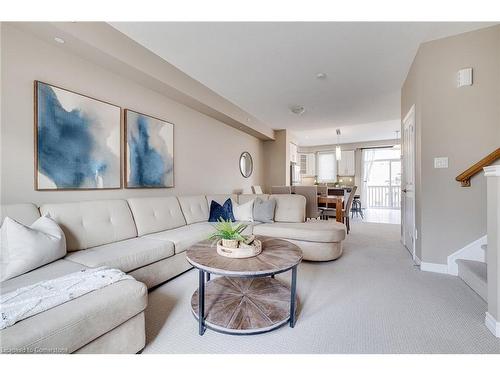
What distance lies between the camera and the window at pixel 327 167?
347 inches

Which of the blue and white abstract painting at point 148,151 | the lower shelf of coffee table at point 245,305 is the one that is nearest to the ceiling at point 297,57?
the blue and white abstract painting at point 148,151

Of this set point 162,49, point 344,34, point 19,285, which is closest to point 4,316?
point 19,285

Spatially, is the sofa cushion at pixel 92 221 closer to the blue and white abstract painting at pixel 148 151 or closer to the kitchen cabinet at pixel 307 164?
the blue and white abstract painting at pixel 148 151

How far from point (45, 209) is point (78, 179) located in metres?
0.52

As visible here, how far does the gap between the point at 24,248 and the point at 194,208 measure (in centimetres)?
200

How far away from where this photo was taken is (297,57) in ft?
8.93

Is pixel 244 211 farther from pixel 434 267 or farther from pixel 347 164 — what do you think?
pixel 347 164

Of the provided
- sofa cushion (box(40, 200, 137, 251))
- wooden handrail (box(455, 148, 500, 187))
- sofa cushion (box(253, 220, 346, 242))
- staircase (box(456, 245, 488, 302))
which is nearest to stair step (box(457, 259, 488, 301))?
staircase (box(456, 245, 488, 302))

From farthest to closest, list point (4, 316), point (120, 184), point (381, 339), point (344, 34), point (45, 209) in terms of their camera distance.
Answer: point (120, 184), point (344, 34), point (45, 209), point (381, 339), point (4, 316)

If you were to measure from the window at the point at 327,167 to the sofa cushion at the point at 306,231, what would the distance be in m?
6.27

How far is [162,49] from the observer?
8.35 feet

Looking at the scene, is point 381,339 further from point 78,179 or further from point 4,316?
point 78,179

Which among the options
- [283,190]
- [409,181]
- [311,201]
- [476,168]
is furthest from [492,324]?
[283,190]

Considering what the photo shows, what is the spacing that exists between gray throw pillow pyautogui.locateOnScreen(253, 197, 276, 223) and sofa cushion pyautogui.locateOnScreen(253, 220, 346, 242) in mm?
320
